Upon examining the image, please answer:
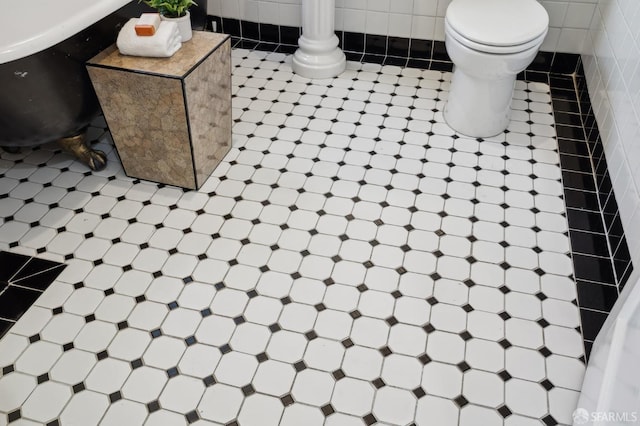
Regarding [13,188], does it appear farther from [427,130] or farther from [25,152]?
[427,130]

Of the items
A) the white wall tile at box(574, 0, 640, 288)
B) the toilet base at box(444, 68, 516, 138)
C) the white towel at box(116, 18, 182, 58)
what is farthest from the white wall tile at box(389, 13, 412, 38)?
the white towel at box(116, 18, 182, 58)

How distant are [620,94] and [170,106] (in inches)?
66.9

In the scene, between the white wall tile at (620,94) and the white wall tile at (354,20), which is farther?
the white wall tile at (354,20)

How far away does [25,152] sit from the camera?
99.5 inches

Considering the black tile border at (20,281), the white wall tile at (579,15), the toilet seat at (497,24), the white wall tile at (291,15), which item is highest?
the toilet seat at (497,24)

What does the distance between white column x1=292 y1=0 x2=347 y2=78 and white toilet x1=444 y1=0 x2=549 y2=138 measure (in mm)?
691

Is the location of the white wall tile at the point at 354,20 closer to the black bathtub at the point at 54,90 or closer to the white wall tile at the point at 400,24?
the white wall tile at the point at 400,24

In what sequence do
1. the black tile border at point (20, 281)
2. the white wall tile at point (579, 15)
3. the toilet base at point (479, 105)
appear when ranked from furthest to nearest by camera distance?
the white wall tile at point (579, 15)
the toilet base at point (479, 105)
the black tile border at point (20, 281)

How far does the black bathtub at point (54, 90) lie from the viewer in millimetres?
1937

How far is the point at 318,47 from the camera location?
9.77 ft

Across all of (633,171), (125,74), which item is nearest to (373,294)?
(633,171)

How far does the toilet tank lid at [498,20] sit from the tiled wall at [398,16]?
50 cm

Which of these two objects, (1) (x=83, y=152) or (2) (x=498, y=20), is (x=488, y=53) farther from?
(1) (x=83, y=152)

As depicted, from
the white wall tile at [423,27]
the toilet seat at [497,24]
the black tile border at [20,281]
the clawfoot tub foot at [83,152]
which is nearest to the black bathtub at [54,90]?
the clawfoot tub foot at [83,152]
